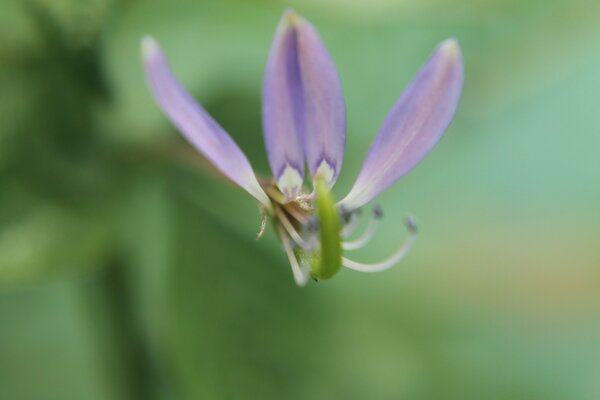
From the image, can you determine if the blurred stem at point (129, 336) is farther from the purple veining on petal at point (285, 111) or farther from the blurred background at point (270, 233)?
the purple veining on petal at point (285, 111)

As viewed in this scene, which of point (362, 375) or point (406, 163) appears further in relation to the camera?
point (362, 375)

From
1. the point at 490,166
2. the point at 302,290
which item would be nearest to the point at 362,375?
the point at 302,290

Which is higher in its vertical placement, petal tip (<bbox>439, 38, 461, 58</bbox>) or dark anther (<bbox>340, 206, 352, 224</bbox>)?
petal tip (<bbox>439, 38, 461, 58</bbox>)

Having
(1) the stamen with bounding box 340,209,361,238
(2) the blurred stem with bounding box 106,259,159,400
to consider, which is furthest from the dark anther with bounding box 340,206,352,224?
(2) the blurred stem with bounding box 106,259,159,400

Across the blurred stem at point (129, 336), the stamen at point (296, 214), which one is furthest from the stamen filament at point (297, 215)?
the blurred stem at point (129, 336)

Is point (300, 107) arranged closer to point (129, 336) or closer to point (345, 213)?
point (345, 213)

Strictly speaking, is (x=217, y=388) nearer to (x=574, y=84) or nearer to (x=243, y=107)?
(x=243, y=107)

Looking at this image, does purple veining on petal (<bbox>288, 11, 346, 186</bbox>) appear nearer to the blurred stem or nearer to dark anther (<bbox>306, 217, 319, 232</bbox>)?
dark anther (<bbox>306, 217, 319, 232</bbox>)

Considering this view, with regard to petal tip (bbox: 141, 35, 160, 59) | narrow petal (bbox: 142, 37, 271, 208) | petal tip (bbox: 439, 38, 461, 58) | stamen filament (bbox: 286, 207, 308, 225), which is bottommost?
stamen filament (bbox: 286, 207, 308, 225)

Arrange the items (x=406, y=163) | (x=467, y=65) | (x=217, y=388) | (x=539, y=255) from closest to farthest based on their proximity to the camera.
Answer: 1. (x=406, y=163)
2. (x=217, y=388)
3. (x=467, y=65)
4. (x=539, y=255)
